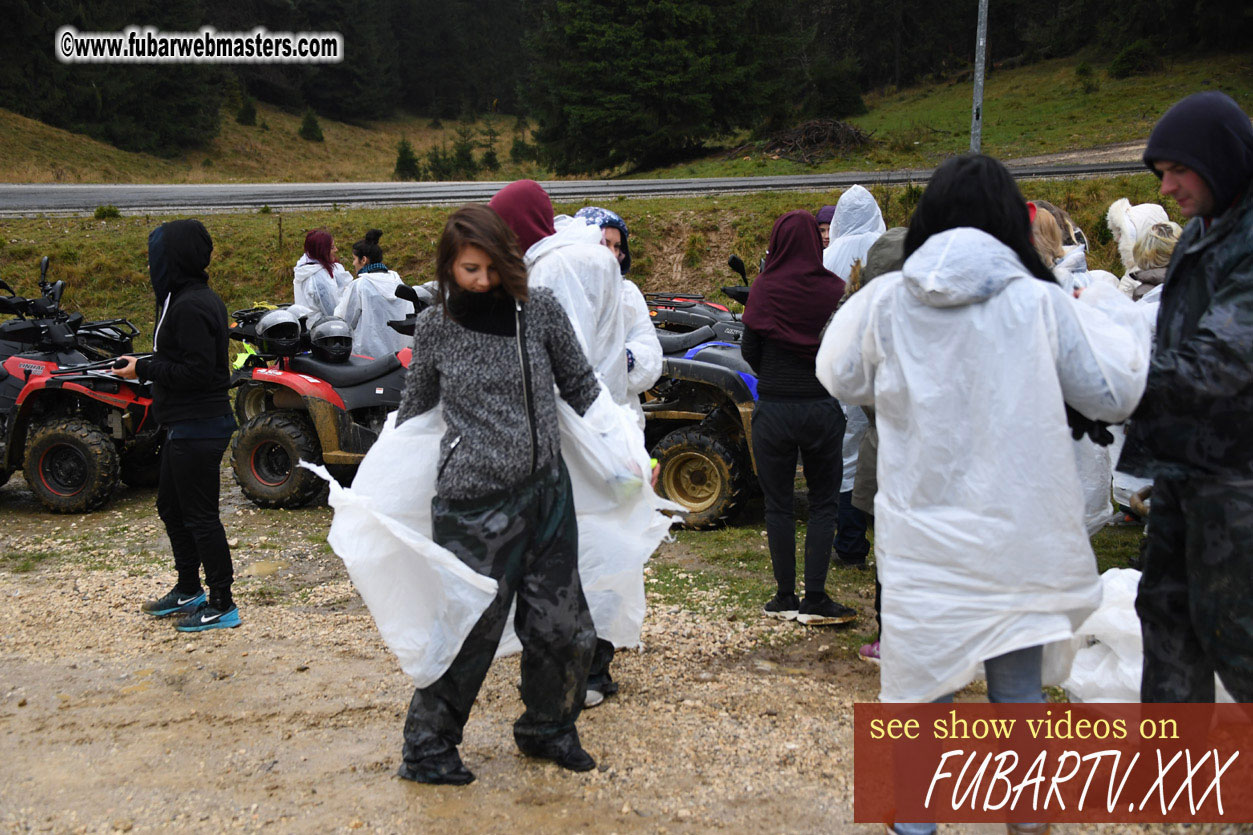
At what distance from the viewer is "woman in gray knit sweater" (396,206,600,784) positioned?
3.21m

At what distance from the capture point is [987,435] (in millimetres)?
2602

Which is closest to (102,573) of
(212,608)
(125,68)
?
(212,608)

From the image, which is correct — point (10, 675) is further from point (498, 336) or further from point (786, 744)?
point (786, 744)

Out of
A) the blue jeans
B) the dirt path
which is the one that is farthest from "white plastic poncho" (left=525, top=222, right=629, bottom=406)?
the blue jeans

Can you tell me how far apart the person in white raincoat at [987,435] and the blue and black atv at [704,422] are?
3.80 meters

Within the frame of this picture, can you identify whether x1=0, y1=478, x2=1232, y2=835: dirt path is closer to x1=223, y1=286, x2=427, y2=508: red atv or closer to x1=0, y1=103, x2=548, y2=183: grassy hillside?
x1=223, y1=286, x2=427, y2=508: red atv

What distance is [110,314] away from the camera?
12992 millimetres

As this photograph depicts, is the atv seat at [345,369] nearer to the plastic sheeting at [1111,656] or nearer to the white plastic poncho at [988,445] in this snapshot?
the plastic sheeting at [1111,656]

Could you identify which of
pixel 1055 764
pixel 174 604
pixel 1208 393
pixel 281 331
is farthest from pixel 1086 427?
pixel 281 331

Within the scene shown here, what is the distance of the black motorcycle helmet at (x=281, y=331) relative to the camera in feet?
24.8

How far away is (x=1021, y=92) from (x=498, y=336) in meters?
35.0

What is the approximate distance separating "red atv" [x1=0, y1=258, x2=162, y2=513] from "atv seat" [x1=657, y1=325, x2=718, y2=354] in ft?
12.6

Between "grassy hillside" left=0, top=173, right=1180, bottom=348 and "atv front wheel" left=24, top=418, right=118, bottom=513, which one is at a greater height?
"grassy hillside" left=0, top=173, right=1180, bottom=348

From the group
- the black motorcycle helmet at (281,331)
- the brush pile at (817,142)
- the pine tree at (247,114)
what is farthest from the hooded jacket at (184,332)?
the pine tree at (247,114)
